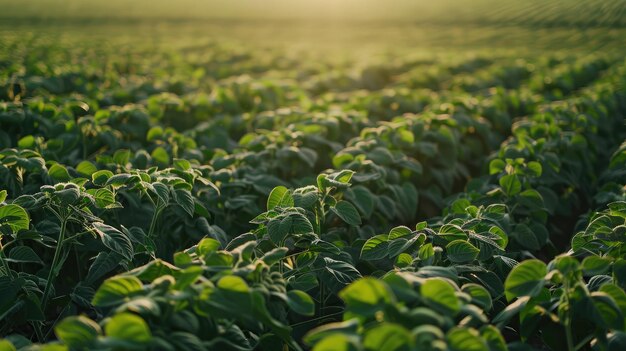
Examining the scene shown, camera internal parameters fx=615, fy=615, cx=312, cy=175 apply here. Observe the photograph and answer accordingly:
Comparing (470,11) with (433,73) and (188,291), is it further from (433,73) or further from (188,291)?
(188,291)

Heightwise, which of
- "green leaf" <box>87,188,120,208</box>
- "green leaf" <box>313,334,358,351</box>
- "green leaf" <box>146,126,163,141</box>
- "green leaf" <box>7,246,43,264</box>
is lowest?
"green leaf" <box>7,246,43,264</box>

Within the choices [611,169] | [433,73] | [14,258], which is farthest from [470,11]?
[14,258]

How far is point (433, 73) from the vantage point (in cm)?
887

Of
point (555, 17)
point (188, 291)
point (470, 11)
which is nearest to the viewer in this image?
point (188, 291)

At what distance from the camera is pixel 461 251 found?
2.33 m

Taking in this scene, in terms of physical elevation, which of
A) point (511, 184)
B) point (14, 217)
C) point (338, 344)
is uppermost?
point (338, 344)

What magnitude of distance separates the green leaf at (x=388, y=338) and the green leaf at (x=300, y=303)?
489mm

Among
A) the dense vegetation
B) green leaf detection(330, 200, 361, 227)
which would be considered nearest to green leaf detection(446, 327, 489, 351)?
the dense vegetation

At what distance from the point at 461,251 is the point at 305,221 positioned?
1.98 feet

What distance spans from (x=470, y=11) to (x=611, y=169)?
38.1m

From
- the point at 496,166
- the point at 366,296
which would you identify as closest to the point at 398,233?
the point at 366,296

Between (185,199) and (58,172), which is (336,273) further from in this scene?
(58,172)

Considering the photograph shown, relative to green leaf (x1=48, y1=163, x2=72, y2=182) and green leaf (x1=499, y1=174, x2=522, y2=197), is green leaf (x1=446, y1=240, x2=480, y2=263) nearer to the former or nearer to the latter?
green leaf (x1=499, y1=174, x2=522, y2=197)

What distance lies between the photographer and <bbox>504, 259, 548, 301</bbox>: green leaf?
6.07 feet
